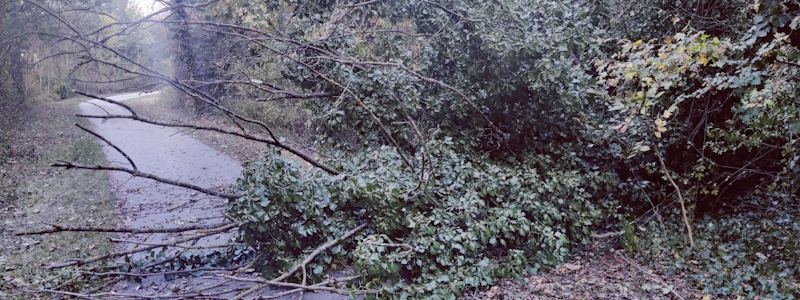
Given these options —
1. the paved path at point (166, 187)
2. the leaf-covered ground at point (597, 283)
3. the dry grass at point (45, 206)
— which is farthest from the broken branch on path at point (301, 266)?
the dry grass at point (45, 206)

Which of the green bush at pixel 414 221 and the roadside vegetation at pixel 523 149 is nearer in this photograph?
the roadside vegetation at pixel 523 149

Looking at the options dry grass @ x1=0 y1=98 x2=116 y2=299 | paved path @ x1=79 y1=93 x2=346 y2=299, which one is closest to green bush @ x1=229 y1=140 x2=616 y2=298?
paved path @ x1=79 y1=93 x2=346 y2=299

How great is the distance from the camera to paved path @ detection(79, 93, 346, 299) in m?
5.63

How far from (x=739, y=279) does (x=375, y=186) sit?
3896mm

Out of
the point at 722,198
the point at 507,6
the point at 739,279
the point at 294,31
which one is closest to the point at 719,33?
the point at 722,198

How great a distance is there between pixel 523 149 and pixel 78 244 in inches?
247

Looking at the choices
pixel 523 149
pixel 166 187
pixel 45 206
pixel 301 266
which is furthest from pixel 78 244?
pixel 523 149

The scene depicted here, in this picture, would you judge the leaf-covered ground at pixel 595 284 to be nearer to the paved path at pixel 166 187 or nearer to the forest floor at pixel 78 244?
the forest floor at pixel 78 244

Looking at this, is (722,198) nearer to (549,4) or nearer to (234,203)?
(549,4)

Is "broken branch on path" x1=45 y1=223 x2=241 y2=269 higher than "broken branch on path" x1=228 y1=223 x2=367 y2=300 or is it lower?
higher

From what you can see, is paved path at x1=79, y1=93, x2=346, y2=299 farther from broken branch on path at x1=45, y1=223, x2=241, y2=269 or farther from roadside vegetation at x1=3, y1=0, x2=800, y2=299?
roadside vegetation at x1=3, y1=0, x2=800, y2=299

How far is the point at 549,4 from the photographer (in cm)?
698

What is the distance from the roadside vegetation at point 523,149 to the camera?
17.1 ft

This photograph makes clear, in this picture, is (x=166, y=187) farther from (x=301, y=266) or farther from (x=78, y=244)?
(x=301, y=266)
